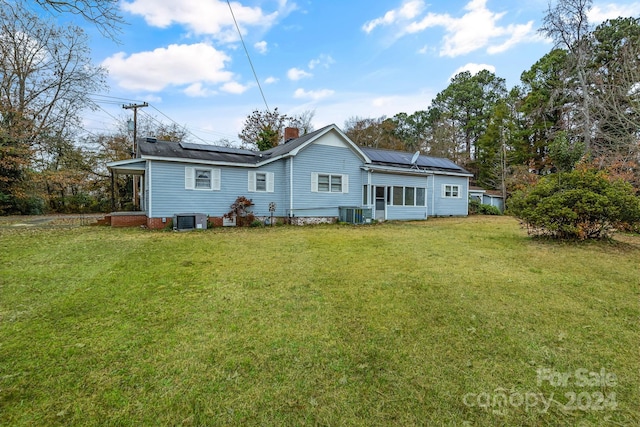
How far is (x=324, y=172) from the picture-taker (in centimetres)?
1485

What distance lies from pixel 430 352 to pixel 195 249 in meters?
6.48

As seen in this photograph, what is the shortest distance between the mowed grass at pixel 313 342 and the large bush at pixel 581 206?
2.35m

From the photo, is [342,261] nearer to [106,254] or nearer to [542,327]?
[542,327]

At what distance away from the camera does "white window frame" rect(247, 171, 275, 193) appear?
13477 millimetres

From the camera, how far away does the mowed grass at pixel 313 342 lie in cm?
213

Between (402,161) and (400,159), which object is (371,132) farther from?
(402,161)

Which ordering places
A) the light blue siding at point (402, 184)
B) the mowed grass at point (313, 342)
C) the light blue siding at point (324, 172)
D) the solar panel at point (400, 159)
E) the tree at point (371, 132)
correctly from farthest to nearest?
the tree at point (371, 132)
the solar panel at point (400, 159)
the light blue siding at point (402, 184)
the light blue siding at point (324, 172)
the mowed grass at point (313, 342)

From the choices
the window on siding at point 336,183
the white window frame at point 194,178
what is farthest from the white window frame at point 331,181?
the white window frame at point 194,178

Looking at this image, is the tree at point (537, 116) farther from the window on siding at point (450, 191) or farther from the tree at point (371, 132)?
the tree at point (371, 132)

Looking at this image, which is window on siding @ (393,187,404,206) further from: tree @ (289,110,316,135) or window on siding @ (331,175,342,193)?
tree @ (289,110,316,135)

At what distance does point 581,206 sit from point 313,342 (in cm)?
872

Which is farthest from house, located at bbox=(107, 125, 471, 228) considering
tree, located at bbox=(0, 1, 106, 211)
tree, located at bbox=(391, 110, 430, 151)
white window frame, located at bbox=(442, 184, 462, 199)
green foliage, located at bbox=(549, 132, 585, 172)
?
tree, located at bbox=(391, 110, 430, 151)

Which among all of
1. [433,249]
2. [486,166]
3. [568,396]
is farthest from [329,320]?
Answer: [486,166]

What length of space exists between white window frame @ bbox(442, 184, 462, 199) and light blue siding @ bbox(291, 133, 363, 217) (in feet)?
23.1
